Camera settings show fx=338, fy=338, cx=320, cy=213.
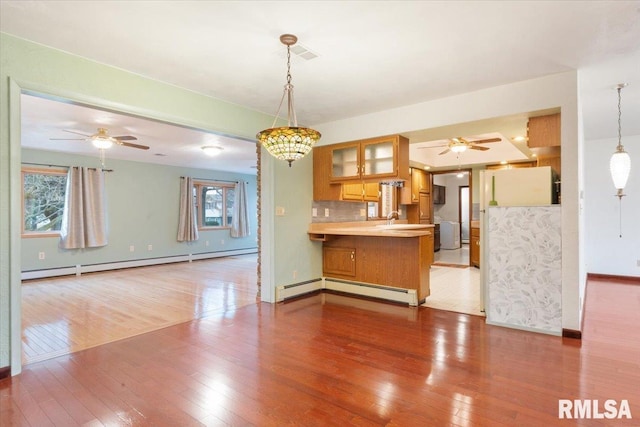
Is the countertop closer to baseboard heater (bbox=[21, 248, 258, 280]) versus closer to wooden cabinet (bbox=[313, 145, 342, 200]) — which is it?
wooden cabinet (bbox=[313, 145, 342, 200])

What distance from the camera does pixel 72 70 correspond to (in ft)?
9.04

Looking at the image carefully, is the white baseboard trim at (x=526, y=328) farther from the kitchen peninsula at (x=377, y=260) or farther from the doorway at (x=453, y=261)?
the kitchen peninsula at (x=377, y=260)

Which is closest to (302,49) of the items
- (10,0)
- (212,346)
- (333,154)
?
(10,0)

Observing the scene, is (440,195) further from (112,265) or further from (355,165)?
(112,265)

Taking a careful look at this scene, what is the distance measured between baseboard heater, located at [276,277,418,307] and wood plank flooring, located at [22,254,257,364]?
54 cm

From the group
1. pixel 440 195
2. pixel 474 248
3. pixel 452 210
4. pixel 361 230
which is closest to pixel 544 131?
pixel 361 230

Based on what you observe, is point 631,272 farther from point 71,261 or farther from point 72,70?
point 71,261

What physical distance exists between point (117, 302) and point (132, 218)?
364 cm

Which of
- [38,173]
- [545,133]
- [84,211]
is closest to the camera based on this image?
[545,133]

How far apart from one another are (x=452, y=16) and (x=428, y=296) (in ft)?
11.8

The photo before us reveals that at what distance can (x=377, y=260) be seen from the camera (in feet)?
15.4

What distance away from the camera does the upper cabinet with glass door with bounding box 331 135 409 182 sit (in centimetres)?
423

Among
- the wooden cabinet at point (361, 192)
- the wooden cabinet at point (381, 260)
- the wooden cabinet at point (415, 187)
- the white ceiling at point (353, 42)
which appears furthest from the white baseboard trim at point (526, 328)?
the wooden cabinet at point (415, 187)

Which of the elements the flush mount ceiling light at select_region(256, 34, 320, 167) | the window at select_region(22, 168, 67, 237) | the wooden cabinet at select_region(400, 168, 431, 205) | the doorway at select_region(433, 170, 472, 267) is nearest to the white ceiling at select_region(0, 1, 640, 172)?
the flush mount ceiling light at select_region(256, 34, 320, 167)
